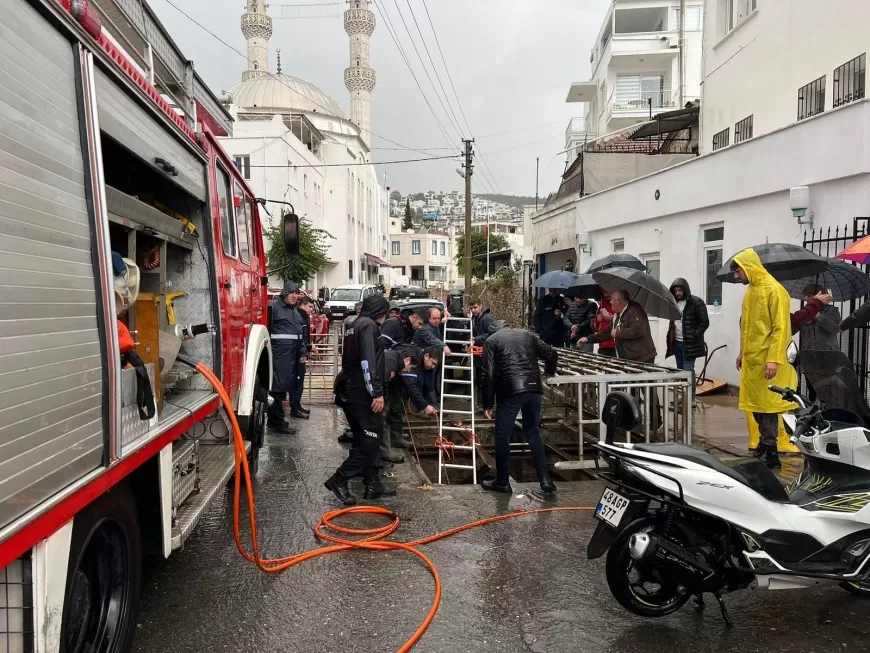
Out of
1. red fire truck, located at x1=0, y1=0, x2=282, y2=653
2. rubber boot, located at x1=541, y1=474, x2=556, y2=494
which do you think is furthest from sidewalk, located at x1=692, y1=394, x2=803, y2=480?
red fire truck, located at x1=0, y1=0, x2=282, y2=653

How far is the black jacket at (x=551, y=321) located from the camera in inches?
430

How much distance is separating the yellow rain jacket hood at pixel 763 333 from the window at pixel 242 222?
4.48m

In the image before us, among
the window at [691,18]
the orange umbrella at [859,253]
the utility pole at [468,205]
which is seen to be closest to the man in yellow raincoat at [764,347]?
the orange umbrella at [859,253]

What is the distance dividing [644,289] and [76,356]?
6.36m

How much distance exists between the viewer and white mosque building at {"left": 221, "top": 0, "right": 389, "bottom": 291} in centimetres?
3319

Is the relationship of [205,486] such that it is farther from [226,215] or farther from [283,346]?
[283,346]

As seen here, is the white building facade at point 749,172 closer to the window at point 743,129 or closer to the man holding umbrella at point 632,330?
the window at point 743,129

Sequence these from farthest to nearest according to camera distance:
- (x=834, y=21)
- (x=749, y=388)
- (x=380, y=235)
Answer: (x=380, y=235) → (x=834, y=21) → (x=749, y=388)

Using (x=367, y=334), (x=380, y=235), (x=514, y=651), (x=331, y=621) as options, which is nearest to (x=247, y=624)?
(x=331, y=621)

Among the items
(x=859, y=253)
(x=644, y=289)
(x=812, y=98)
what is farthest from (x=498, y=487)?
(x=812, y=98)

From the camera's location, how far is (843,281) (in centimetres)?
705

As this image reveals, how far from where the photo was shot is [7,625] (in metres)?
2.13

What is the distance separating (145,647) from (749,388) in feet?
17.5

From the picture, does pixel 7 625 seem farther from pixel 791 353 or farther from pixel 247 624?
pixel 791 353
